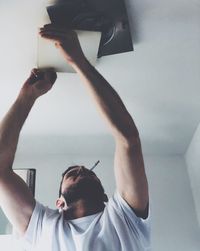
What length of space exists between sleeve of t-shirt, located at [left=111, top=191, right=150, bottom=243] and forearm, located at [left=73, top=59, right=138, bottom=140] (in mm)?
220

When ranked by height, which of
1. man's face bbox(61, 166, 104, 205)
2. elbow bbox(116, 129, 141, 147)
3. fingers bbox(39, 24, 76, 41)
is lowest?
man's face bbox(61, 166, 104, 205)

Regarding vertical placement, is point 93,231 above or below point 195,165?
below

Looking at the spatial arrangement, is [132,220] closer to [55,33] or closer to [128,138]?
[128,138]

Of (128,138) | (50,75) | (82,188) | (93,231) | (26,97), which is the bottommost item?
(93,231)

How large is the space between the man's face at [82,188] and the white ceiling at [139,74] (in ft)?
1.35

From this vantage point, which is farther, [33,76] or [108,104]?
[33,76]

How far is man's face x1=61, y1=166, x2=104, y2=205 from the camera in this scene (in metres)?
1.10

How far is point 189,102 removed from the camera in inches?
58.7

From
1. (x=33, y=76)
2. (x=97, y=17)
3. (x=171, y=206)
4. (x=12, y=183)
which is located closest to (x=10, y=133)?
(x=12, y=183)

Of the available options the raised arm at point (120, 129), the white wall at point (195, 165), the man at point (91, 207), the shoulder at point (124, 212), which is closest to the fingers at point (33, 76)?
the man at point (91, 207)

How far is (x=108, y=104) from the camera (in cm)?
94

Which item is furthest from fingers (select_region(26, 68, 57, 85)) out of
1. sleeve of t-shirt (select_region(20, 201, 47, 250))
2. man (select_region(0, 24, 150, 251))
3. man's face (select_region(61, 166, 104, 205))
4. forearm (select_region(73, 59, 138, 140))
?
sleeve of t-shirt (select_region(20, 201, 47, 250))

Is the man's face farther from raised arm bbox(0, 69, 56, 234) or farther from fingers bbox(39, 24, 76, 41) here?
fingers bbox(39, 24, 76, 41)

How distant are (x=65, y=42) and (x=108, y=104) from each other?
0.25 m
